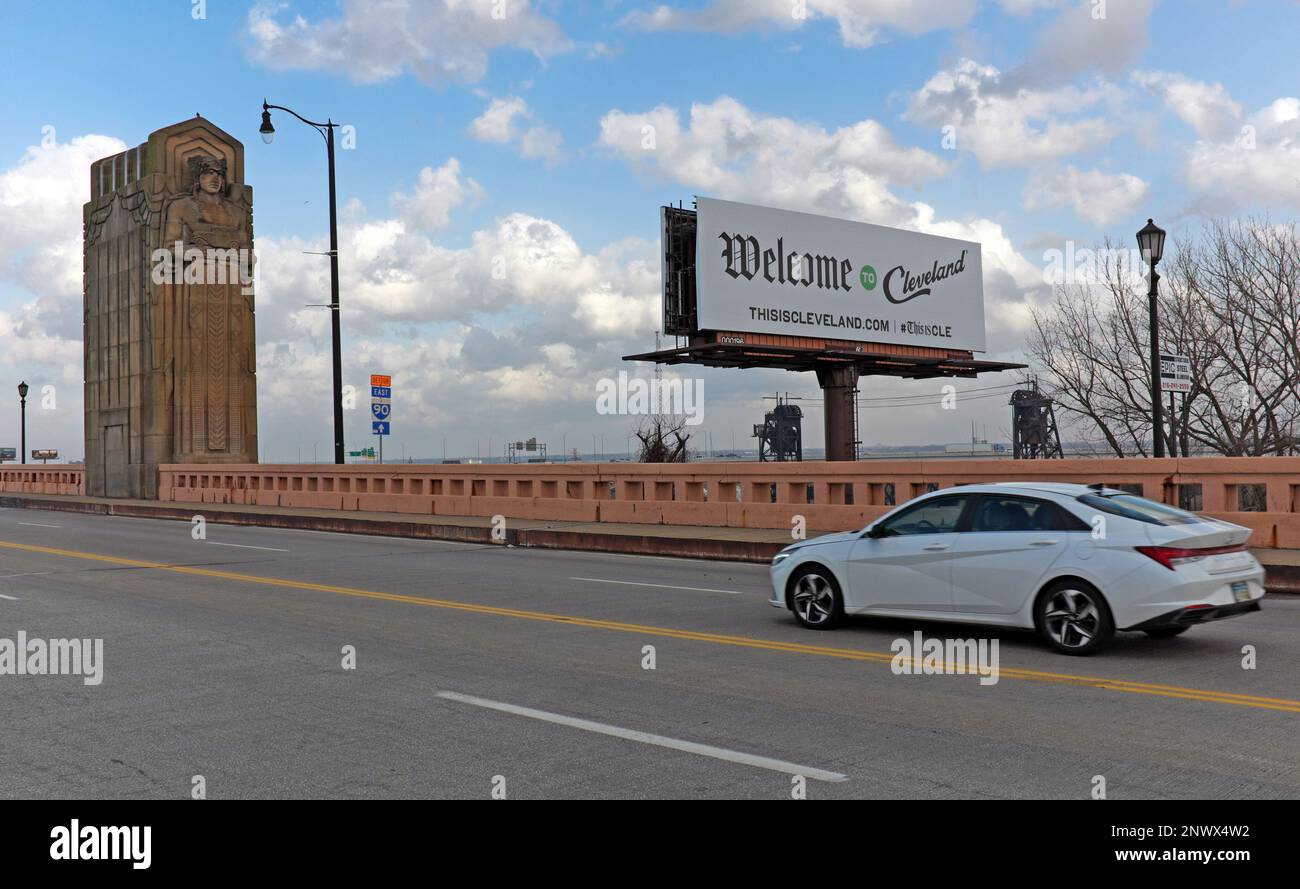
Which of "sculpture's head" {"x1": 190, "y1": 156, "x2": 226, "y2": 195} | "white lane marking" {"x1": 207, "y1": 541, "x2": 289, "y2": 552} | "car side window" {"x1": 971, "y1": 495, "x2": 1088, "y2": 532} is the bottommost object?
"white lane marking" {"x1": 207, "y1": 541, "x2": 289, "y2": 552}

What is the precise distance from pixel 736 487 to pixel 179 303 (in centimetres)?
2730

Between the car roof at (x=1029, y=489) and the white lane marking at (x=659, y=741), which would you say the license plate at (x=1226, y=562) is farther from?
the white lane marking at (x=659, y=741)

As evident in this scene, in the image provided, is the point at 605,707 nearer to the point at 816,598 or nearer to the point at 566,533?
the point at 816,598

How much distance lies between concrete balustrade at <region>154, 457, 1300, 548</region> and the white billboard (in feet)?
53.1

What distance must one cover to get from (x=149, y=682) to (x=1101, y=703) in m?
6.83

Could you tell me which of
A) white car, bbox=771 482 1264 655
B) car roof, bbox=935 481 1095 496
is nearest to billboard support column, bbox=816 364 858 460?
white car, bbox=771 482 1264 655

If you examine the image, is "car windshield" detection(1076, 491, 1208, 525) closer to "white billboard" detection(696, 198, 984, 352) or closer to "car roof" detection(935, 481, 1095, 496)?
"car roof" detection(935, 481, 1095, 496)

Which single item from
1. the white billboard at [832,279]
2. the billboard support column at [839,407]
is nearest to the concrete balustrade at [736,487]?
the white billboard at [832,279]

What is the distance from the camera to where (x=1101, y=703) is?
25.0ft

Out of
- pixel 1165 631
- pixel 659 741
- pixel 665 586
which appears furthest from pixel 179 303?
pixel 659 741

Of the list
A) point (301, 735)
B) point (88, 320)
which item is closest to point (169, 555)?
point (301, 735)

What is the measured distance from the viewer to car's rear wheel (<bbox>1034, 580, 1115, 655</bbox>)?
9320 millimetres
